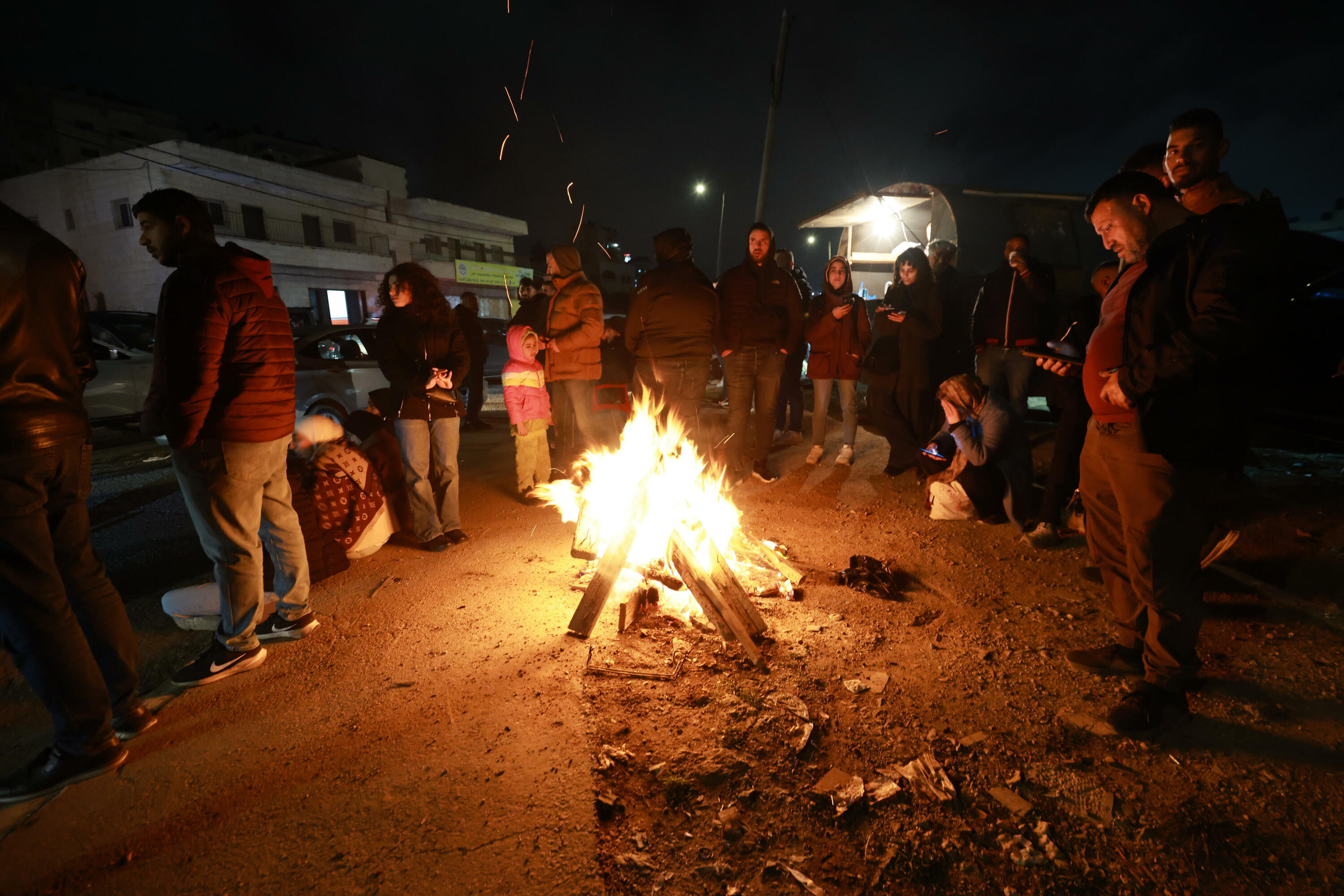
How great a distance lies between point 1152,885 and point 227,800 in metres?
3.13

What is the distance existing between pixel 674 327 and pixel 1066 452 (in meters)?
3.21

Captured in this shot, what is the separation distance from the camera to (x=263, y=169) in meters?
26.7

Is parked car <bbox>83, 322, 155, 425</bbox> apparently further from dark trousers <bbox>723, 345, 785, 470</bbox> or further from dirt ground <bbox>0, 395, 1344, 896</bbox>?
dark trousers <bbox>723, 345, 785, 470</bbox>

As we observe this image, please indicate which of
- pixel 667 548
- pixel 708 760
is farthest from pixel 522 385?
pixel 708 760

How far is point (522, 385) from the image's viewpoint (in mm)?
5422

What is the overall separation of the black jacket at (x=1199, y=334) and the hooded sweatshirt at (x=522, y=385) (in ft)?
14.0

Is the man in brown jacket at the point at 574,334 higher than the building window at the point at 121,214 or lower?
lower

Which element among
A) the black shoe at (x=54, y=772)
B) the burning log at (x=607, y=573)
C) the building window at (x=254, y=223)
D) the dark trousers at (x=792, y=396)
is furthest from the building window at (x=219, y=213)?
the burning log at (x=607, y=573)

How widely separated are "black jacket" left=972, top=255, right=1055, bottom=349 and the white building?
22139 mm

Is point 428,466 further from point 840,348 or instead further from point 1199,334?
point 1199,334

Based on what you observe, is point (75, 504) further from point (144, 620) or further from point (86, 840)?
point (144, 620)

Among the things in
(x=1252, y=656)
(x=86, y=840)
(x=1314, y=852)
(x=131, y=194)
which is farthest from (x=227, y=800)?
(x=131, y=194)

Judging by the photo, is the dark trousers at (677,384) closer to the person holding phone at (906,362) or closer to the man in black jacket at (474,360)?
the person holding phone at (906,362)

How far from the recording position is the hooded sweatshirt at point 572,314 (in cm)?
544
